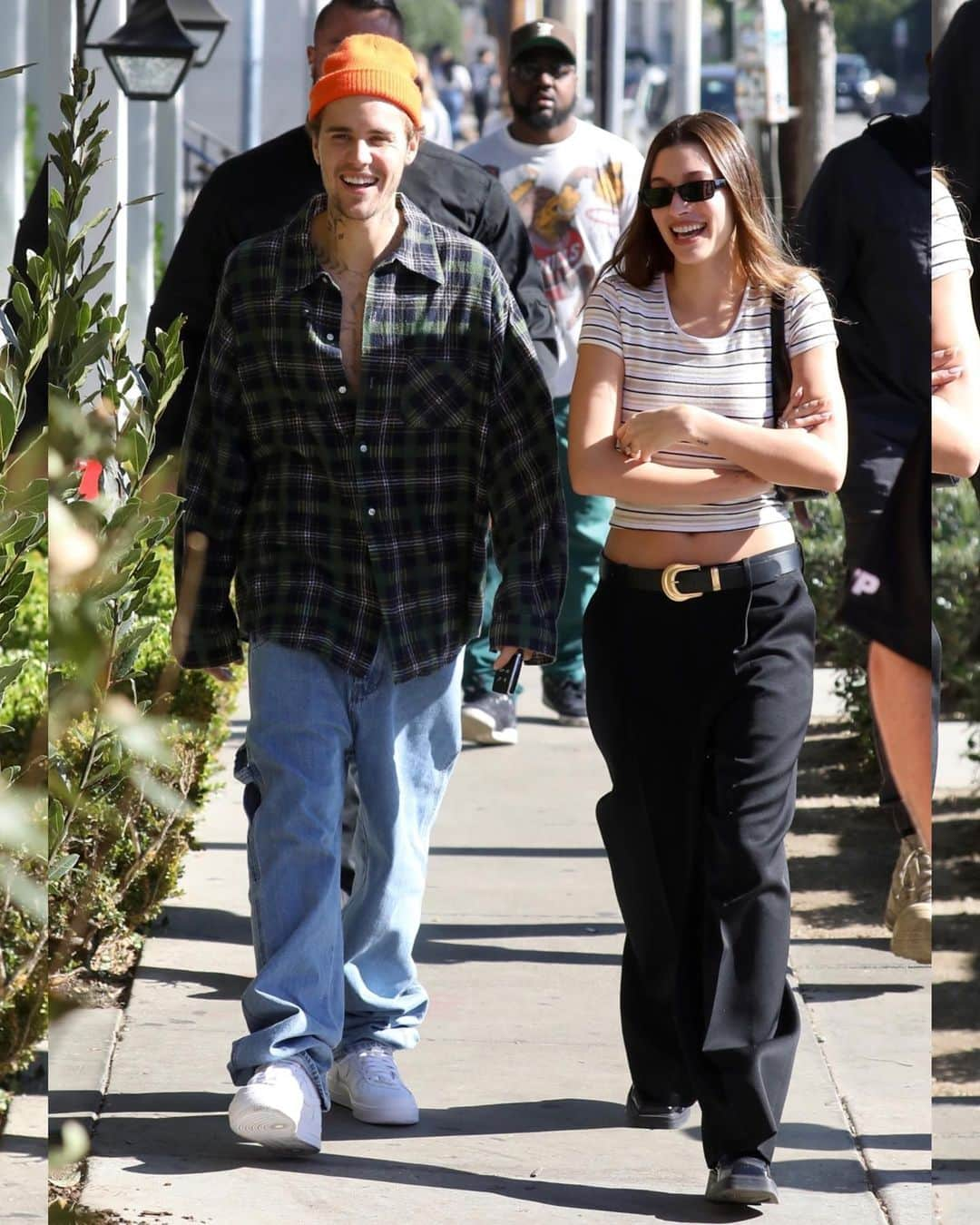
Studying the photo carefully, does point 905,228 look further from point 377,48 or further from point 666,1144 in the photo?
point 666,1144

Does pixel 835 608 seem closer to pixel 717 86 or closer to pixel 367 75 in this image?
pixel 367 75

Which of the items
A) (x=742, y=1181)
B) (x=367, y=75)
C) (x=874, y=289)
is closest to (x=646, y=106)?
(x=874, y=289)

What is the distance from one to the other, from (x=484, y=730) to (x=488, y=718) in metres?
0.06

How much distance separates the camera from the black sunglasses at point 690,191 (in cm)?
336

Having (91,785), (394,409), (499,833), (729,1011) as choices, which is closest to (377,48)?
(394,409)

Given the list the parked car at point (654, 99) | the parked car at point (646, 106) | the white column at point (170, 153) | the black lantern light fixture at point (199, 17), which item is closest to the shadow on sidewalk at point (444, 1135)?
the black lantern light fixture at point (199, 17)

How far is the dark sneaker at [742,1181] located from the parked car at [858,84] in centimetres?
172

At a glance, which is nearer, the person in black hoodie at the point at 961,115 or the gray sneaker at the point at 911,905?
the person in black hoodie at the point at 961,115

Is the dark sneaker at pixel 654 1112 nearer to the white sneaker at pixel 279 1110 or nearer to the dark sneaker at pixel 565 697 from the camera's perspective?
the white sneaker at pixel 279 1110

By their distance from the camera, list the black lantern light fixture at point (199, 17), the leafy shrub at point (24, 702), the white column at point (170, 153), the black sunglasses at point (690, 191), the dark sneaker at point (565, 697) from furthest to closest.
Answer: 1. the white column at point (170, 153)
2. the black lantern light fixture at point (199, 17)
3. the dark sneaker at point (565, 697)
4. the leafy shrub at point (24, 702)
5. the black sunglasses at point (690, 191)

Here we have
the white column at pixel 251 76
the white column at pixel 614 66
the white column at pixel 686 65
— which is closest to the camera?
the white column at pixel 614 66

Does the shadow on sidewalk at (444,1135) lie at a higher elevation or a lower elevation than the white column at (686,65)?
lower

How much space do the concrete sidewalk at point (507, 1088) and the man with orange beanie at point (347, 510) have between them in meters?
0.15

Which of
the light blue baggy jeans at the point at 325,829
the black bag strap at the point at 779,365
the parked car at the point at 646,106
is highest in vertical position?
the black bag strap at the point at 779,365
